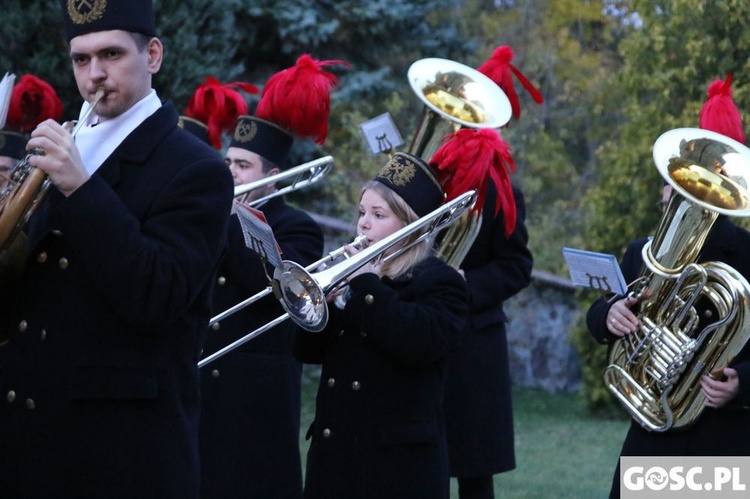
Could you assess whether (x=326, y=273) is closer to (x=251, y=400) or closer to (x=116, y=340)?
(x=116, y=340)

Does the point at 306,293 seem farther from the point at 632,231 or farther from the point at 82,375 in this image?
the point at 632,231

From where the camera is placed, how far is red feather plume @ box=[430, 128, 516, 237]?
4.71 m

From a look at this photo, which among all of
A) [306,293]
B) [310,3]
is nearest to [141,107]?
[306,293]

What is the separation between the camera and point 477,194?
475 cm

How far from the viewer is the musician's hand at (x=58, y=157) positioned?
287 centimetres

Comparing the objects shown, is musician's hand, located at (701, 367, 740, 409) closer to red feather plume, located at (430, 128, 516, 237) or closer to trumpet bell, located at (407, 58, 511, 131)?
red feather plume, located at (430, 128, 516, 237)

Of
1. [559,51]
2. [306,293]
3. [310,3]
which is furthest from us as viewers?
[559,51]

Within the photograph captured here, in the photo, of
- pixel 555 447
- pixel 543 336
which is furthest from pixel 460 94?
pixel 543 336

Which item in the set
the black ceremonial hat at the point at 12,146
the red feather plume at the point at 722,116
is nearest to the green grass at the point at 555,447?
the red feather plume at the point at 722,116

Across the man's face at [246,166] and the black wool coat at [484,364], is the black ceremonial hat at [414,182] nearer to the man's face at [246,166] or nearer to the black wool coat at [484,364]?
the man's face at [246,166]

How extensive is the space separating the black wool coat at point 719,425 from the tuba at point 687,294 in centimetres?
6

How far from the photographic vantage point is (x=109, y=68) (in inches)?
121

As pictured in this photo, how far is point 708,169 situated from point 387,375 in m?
1.37

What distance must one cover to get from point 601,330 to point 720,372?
19.1 inches
